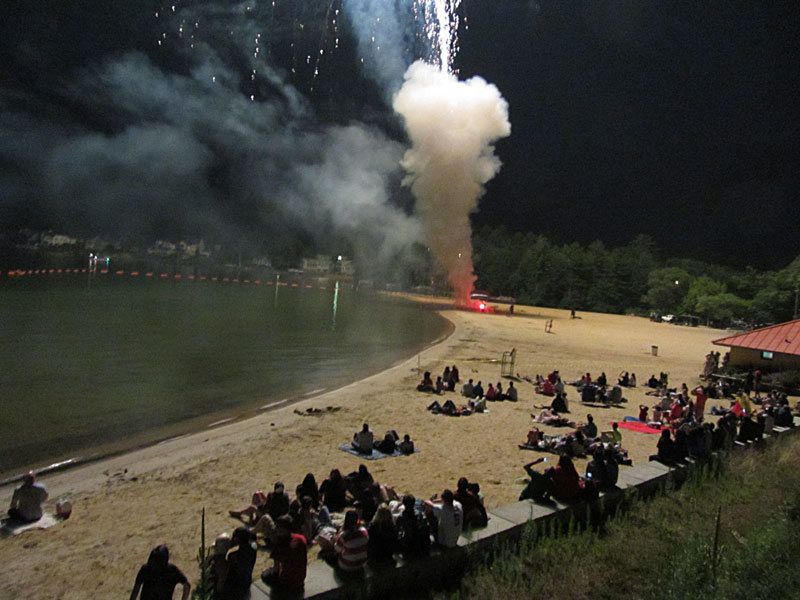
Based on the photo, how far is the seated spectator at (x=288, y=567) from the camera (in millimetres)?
5477

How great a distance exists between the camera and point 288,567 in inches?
219

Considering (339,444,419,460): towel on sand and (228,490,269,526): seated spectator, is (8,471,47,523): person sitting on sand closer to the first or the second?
(228,490,269,526): seated spectator

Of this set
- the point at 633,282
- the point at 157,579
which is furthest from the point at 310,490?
the point at 633,282

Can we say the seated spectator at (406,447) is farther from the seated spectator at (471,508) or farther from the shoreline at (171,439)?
the shoreline at (171,439)

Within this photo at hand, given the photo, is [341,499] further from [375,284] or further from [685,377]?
[375,284]

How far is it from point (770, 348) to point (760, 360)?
779mm

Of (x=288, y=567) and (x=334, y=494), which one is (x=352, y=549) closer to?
(x=288, y=567)

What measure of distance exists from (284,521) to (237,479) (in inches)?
225

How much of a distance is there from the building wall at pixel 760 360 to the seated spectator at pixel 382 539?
23.9 m

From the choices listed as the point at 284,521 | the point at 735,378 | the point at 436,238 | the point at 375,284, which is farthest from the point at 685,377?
the point at 375,284

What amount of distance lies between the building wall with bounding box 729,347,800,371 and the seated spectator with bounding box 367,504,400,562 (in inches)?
940

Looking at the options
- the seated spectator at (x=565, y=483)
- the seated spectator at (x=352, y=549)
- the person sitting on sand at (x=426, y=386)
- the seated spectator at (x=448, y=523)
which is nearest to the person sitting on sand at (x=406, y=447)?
the seated spectator at (x=565, y=483)

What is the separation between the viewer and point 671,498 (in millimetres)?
8672

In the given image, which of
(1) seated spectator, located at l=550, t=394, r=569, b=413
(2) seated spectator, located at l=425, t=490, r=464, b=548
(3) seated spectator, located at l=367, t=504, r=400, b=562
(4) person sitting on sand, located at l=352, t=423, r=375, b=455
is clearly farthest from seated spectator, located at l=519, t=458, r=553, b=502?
(1) seated spectator, located at l=550, t=394, r=569, b=413
